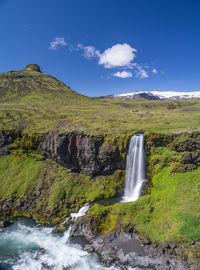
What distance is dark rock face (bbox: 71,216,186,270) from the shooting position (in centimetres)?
1794

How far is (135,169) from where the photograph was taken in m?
30.6

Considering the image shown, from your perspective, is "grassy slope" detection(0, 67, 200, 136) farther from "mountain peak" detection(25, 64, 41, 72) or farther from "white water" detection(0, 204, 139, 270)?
"mountain peak" detection(25, 64, 41, 72)

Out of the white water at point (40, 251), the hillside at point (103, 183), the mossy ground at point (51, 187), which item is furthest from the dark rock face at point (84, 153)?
the white water at point (40, 251)

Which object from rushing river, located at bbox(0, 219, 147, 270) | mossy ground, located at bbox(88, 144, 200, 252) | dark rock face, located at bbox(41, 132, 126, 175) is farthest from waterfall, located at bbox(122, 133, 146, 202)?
rushing river, located at bbox(0, 219, 147, 270)

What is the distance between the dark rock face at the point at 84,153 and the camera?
3241 centimetres

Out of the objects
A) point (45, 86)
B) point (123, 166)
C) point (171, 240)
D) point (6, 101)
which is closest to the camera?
point (171, 240)

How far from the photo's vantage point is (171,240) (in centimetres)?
1928

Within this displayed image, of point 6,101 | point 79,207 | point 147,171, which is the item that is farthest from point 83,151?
point 6,101

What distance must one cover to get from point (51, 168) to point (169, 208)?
2642 cm

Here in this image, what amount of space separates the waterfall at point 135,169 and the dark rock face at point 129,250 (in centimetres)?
737

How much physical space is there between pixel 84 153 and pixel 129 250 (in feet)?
64.9

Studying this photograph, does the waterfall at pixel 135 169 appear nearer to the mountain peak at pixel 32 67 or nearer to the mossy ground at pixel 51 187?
the mossy ground at pixel 51 187

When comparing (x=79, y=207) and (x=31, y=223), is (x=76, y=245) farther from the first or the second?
(x=31, y=223)

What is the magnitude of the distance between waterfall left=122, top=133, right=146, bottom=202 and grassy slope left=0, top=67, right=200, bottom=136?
537cm
